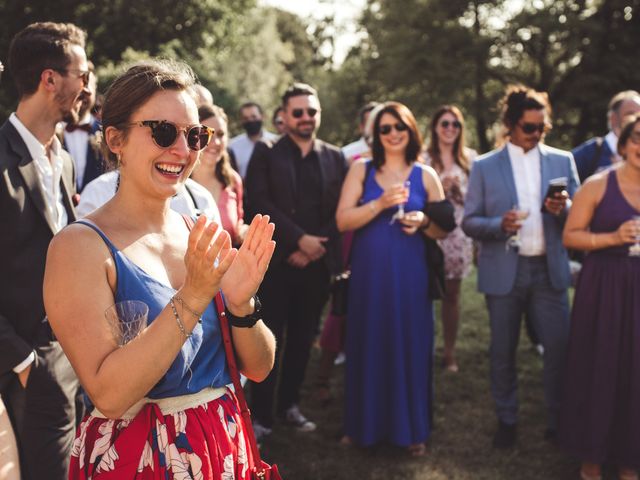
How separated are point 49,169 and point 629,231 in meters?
3.60

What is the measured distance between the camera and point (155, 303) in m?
1.94

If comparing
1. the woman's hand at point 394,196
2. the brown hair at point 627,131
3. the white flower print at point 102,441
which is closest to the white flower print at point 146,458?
the white flower print at point 102,441

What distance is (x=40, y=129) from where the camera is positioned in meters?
3.10

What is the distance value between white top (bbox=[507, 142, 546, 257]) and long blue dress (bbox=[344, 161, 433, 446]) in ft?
2.66

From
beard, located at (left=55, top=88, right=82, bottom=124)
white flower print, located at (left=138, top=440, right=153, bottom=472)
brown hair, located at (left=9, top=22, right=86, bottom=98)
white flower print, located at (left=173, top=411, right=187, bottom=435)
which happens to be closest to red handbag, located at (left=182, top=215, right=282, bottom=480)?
white flower print, located at (left=173, top=411, right=187, bottom=435)

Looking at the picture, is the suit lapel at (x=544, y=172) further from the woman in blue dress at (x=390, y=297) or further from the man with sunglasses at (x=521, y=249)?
the woman in blue dress at (x=390, y=297)

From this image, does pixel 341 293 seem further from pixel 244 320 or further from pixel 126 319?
pixel 126 319

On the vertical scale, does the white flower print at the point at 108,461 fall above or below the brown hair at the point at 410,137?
below

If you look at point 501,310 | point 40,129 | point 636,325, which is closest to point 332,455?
point 501,310

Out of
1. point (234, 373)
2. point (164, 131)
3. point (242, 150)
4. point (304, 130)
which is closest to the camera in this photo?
point (164, 131)

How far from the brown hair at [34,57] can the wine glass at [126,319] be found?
1.83 m

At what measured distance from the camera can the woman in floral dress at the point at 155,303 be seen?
1.76 m

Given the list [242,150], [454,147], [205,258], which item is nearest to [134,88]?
[205,258]

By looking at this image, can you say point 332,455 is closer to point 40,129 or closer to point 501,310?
point 501,310
